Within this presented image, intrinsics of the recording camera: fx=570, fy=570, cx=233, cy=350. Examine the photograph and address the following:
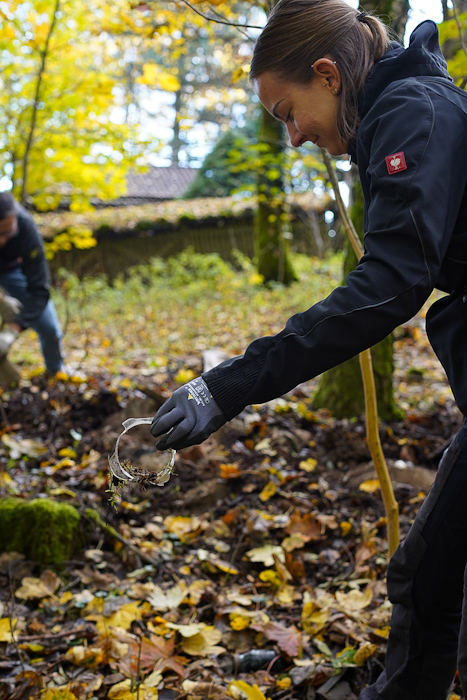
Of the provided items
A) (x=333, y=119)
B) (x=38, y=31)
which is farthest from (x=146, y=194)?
(x=333, y=119)

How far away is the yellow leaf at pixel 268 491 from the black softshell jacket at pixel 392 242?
1.82 m

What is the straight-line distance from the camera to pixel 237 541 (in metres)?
2.66

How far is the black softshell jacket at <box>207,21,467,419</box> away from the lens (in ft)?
3.46

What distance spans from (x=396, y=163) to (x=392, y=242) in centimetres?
15

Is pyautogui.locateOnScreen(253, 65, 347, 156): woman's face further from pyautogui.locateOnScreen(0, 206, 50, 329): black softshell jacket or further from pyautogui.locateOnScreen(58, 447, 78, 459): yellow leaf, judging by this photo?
pyautogui.locateOnScreen(0, 206, 50, 329): black softshell jacket

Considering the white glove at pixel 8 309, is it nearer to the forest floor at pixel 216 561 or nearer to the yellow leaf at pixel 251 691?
the forest floor at pixel 216 561

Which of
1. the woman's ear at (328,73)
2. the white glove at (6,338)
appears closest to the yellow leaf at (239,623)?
the woman's ear at (328,73)

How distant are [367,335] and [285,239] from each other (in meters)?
9.67

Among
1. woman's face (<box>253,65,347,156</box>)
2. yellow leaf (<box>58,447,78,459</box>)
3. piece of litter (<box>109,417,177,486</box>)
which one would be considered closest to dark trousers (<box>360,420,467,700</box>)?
piece of litter (<box>109,417,177,486</box>)

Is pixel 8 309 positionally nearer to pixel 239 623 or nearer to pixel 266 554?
pixel 266 554

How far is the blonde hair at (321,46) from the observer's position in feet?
4.19

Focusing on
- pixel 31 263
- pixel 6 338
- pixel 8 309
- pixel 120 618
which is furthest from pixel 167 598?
pixel 31 263

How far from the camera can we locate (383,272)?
1.07 meters

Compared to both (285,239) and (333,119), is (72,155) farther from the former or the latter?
(333,119)
